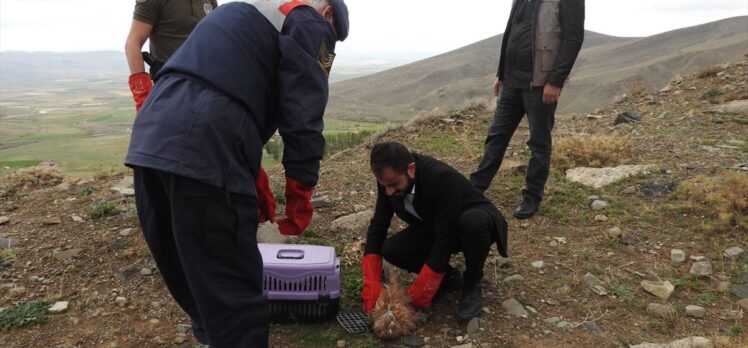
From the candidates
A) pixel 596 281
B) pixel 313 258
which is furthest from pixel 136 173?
pixel 596 281

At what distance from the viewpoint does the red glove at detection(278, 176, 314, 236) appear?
205 cm

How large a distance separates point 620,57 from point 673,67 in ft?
70.2

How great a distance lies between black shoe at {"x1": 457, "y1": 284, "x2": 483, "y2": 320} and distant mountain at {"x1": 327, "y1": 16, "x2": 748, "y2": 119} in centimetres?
3724

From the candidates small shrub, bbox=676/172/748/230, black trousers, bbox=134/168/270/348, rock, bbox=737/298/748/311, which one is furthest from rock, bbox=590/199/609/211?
black trousers, bbox=134/168/270/348

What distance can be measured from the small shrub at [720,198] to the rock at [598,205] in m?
0.61

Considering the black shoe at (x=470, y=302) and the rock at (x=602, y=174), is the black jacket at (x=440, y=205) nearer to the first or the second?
the black shoe at (x=470, y=302)

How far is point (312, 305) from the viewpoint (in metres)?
2.90

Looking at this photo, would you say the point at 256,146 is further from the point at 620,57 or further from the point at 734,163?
the point at 620,57

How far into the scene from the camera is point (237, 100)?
5.89ft

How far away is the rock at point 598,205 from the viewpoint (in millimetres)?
4355

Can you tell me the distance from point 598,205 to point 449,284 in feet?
6.32

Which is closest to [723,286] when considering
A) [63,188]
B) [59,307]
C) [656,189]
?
[656,189]

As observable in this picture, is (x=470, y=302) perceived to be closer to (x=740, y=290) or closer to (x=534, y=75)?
(x=740, y=290)

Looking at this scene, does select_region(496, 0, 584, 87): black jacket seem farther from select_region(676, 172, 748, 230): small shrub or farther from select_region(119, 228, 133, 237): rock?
select_region(119, 228, 133, 237): rock
